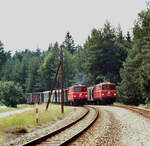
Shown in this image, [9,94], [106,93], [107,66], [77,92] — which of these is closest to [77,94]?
[77,92]

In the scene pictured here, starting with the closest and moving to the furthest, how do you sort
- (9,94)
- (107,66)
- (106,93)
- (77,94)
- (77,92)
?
(106,93) → (77,94) → (77,92) → (9,94) → (107,66)

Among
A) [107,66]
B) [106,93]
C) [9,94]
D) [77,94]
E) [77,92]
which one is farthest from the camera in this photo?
[107,66]

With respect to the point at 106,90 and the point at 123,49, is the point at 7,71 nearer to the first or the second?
the point at 123,49

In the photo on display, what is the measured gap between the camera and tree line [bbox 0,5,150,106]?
38.6m

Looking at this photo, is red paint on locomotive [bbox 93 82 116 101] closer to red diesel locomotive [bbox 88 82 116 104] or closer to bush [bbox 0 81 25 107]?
red diesel locomotive [bbox 88 82 116 104]

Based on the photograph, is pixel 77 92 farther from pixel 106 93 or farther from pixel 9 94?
pixel 9 94

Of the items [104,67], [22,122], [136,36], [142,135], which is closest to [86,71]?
[104,67]

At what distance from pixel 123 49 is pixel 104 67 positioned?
21.4 ft

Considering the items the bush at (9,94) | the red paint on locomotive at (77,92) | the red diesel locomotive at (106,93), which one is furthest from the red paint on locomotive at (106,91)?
the bush at (9,94)

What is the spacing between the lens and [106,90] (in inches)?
1346

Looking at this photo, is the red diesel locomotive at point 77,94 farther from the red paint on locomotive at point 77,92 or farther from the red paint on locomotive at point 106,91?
the red paint on locomotive at point 106,91

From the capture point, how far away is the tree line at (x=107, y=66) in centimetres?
3859

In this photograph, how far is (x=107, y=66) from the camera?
199ft

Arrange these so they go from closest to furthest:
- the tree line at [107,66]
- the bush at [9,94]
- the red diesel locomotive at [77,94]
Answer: the red diesel locomotive at [77,94]
the tree line at [107,66]
the bush at [9,94]
